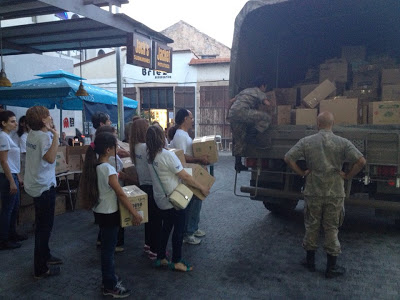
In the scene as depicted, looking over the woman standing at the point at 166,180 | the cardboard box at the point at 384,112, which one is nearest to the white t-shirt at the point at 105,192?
the woman standing at the point at 166,180

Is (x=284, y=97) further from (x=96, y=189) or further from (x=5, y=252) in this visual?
(x=5, y=252)

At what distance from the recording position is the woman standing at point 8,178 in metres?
4.50

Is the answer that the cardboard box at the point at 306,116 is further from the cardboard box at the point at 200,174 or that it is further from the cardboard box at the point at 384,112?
the cardboard box at the point at 200,174

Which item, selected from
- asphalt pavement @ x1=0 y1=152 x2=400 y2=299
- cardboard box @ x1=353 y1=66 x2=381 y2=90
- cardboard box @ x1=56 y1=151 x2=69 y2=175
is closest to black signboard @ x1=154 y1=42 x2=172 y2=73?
cardboard box @ x1=56 y1=151 x2=69 y2=175

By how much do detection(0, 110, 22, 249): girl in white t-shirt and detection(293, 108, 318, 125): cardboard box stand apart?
13.1ft

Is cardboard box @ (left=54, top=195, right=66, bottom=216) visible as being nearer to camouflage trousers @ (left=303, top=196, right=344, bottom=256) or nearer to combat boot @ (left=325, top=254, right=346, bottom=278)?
camouflage trousers @ (left=303, top=196, right=344, bottom=256)

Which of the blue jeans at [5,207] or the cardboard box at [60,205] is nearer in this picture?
the blue jeans at [5,207]

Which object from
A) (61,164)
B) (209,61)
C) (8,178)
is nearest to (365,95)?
(61,164)

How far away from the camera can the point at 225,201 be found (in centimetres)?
741

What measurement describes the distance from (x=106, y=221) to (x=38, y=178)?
0.99 m

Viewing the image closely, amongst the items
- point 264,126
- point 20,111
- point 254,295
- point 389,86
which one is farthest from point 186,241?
point 20,111

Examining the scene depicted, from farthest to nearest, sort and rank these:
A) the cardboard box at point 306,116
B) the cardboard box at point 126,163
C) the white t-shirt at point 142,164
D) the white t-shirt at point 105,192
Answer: the cardboard box at point 306,116, the cardboard box at point 126,163, the white t-shirt at point 142,164, the white t-shirt at point 105,192

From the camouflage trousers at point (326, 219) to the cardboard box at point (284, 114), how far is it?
1.96 m

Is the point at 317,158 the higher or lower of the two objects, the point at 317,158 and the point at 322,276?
the higher
